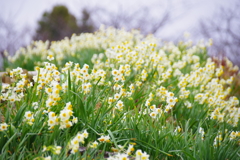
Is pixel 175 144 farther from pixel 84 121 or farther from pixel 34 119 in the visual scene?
pixel 34 119

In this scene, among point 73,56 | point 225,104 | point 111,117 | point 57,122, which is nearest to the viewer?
point 57,122

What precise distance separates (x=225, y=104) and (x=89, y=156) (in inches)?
98.2

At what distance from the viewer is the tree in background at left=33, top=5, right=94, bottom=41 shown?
64.6ft

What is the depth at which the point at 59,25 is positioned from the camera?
1997cm

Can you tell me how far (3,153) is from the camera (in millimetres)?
2080

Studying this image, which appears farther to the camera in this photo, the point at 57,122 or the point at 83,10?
the point at 83,10

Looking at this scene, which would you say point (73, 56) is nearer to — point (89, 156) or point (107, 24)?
point (89, 156)

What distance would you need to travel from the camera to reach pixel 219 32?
46.8 feet

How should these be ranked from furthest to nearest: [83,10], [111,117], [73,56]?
[83,10] → [73,56] → [111,117]

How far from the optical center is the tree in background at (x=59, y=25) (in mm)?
19703

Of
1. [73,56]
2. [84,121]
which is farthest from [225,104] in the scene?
[73,56]

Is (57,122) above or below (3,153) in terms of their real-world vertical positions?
above

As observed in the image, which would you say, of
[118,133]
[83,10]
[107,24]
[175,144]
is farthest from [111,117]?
[83,10]

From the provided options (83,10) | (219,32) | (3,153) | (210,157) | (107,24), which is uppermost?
(83,10)
